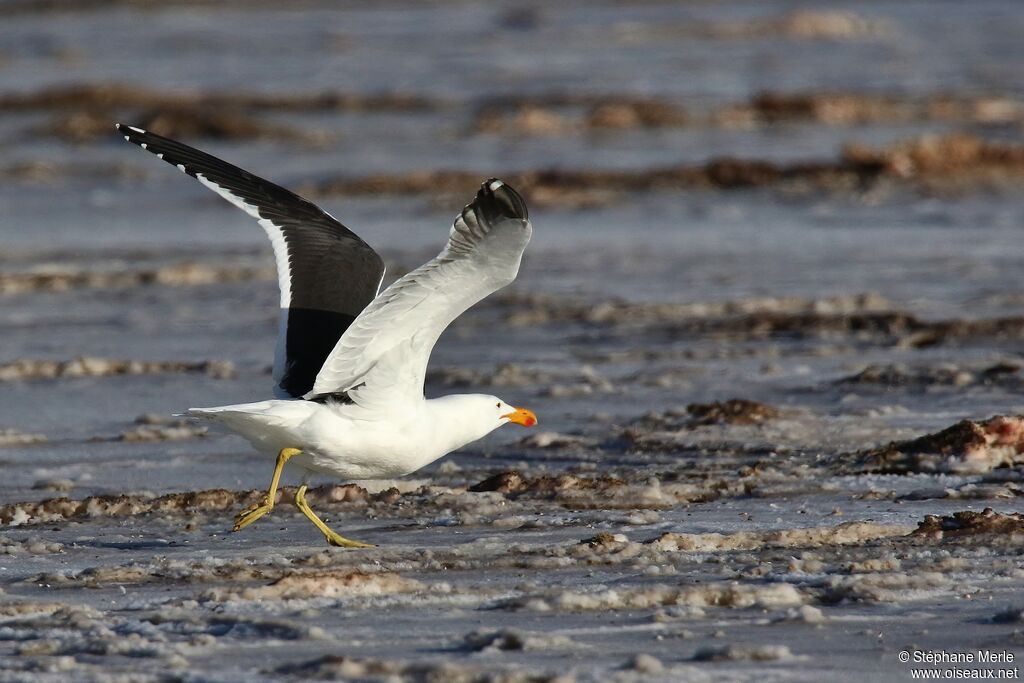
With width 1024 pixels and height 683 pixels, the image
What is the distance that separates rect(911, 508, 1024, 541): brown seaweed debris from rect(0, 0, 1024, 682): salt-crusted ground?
2cm

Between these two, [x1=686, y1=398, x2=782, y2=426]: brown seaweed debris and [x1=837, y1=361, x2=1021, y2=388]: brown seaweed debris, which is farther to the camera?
[x1=837, y1=361, x2=1021, y2=388]: brown seaweed debris

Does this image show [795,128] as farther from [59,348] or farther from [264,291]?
[59,348]

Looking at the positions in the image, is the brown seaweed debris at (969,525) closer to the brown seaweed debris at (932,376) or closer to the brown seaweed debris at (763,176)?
the brown seaweed debris at (932,376)

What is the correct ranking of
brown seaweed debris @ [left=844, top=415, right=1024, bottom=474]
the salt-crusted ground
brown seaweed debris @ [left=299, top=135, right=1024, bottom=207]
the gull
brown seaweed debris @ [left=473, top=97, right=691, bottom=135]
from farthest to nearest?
brown seaweed debris @ [left=473, top=97, right=691, bottom=135] → brown seaweed debris @ [left=299, top=135, right=1024, bottom=207] → brown seaweed debris @ [left=844, top=415, right=1024, bottom=474] → the gull → the salt-crusted ground

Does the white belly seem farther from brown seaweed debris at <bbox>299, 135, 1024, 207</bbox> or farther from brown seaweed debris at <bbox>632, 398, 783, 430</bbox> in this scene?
brown seaweed debris at <bbox>299, 135, 1024, 207</bbox>

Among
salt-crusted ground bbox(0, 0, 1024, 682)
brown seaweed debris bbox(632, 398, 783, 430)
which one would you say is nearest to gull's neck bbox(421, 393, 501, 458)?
salt-crusted ground bbox(0, 0, 1024, 682)

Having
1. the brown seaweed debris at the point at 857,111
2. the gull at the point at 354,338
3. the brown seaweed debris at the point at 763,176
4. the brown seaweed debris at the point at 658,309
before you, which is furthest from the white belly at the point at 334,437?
the brown seaweed debris at the point at 857,111

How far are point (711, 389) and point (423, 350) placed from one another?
3193mm

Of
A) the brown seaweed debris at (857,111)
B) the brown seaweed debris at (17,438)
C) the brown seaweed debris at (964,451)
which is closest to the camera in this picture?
the brown seaweed debris at (964,451)

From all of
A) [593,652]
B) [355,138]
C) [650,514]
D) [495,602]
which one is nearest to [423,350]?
[650,514]

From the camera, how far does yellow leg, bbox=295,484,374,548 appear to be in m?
6.20

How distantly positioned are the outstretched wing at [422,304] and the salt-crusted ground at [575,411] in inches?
22.8

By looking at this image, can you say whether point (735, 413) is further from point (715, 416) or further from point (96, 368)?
point (96, 368)

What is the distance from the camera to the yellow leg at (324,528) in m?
6.20
